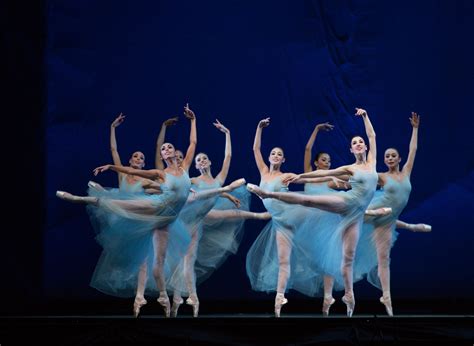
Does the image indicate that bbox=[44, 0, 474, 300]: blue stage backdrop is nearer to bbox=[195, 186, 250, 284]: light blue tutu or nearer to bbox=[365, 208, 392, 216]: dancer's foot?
bbox=[195, 186, 250, 284]: light blue tutu

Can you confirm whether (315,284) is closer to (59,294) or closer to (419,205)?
(419,205)

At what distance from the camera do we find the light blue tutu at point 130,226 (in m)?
7.77

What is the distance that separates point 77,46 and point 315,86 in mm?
3123

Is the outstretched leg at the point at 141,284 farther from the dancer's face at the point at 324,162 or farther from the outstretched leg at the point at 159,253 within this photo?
the dancer's face at the point at 324,162

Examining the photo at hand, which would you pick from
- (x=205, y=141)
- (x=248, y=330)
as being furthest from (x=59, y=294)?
(x=248, y=330)

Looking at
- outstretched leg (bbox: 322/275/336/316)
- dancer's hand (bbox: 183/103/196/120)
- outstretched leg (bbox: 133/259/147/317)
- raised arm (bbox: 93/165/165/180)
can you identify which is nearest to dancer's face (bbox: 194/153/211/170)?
dancer's hand (bbox: 183/103/196/120)

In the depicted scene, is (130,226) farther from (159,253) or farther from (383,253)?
(383,253)

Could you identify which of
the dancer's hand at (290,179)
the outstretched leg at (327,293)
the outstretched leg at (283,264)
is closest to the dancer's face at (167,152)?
the dancer's hand at (290,179)

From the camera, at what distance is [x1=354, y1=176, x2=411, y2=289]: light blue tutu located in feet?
26.8

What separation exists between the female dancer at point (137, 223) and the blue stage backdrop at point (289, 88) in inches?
81.5

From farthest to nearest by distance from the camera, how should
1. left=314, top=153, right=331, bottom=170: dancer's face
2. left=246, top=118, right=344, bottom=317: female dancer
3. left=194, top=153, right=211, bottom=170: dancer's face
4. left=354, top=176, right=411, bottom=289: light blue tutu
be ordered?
left=194, top=153, right=211, bottom=170: dancer's face, left=314, top=153, right=331, bottom=170: dancer's face, left=354, top=176, right=411, bottom=289: light blue tutu, left=246, top=118, right=344, bottom=317: female dancer

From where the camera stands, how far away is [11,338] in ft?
20.6

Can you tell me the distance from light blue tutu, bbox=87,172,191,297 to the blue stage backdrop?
2026mm

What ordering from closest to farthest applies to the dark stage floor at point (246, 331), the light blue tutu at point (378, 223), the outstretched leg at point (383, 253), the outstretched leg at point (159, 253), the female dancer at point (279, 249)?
1. the dark stage floor at point (246, 331)
2. the outstretched leg at point (159, 253)
3. the female dancer at point (279, 249)
4. the outstretched leg at point (383, 253)
5. the light blue tutu at point (378, 223)
